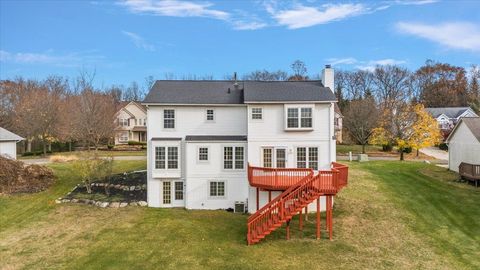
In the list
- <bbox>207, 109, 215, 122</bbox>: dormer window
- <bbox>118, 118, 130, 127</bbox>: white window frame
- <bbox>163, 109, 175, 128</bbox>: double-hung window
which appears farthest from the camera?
<bbox>118, 118, 130, 127</bbox>: white window frame

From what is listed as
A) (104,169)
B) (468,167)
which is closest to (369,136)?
(468,167)

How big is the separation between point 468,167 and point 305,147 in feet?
47.1

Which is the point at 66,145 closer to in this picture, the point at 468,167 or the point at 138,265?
the point at 138,265

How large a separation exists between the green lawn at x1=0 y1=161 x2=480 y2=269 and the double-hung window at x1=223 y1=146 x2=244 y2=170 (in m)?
2.93

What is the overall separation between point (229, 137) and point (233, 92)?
341cm

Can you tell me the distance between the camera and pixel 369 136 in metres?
50.7

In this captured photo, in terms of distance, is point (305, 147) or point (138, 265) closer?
point (138, 265)

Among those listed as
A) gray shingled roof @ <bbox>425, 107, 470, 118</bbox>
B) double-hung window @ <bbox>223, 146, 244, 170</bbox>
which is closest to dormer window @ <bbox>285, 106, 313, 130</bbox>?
double-hung window @ <bbox>223, 146, 244, 170</bbox>

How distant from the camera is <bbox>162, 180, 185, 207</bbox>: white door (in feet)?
75.8

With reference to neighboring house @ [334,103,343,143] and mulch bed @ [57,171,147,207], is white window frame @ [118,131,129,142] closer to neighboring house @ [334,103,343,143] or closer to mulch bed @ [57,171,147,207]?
neighboring house @ [334,103,343,143]

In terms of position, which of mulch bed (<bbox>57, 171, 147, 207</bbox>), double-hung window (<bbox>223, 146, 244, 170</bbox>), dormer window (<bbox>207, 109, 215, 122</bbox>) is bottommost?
mulch bed (<bbox>57, 171, 147, 207</bbox>)

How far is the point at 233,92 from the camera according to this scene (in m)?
24.6

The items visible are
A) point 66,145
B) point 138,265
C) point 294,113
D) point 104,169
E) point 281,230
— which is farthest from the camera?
point 66,145

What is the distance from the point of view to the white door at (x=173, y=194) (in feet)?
75.8
